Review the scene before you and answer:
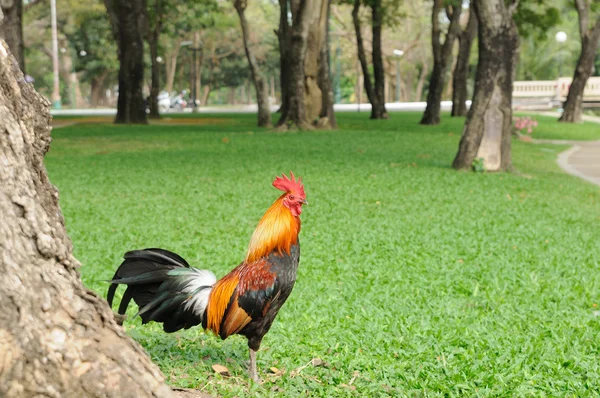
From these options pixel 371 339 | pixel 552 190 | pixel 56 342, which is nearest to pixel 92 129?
pixel 552 190

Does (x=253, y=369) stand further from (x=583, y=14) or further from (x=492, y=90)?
(x=583, y=14)

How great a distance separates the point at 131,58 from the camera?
26750 mm

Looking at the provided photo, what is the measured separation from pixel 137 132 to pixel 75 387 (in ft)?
67.8

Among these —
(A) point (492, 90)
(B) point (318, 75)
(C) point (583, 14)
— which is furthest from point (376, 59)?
(A) point (492, 90)

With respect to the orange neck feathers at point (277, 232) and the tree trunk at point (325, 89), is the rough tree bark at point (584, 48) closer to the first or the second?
the tree trunk at point (325, 89)

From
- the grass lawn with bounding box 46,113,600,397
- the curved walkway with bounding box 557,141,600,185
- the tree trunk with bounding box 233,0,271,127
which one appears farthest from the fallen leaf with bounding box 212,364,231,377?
the tree trunk with bounding box 233,0,271,127

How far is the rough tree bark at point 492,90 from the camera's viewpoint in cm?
1335

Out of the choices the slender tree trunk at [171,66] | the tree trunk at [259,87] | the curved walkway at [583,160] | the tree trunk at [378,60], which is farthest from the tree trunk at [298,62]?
the slender tree trunk at [171,66]

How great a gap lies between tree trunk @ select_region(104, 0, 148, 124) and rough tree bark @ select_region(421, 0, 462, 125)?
32.8 feet

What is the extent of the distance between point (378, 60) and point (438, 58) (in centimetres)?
246

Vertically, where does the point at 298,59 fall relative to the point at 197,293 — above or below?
above

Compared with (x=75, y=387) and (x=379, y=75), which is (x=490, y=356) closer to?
(x=75, y=387)

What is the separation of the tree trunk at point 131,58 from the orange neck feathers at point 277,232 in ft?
78.3

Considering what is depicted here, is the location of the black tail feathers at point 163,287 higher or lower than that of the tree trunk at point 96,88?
lower
